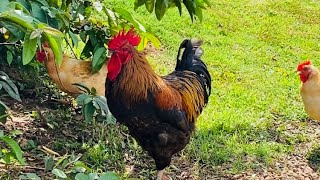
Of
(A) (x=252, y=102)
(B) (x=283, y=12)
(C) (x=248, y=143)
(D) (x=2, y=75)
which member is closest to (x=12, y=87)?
(D) (x=2, y=75)

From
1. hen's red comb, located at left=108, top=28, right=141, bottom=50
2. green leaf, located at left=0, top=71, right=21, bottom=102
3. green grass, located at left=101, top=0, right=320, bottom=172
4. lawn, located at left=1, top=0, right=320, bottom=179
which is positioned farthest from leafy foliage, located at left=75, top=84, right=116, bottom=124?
green grass, located at left=101, top=0, right=320, bottom=172

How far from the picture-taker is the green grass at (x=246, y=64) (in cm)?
455

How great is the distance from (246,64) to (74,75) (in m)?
3.08

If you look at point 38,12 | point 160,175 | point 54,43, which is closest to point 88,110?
point 160,175

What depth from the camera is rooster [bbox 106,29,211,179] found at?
3.55 meters

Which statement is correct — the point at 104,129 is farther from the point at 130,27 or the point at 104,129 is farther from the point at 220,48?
the point at 220,48

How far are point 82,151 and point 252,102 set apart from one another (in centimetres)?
217

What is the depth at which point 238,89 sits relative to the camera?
5.86m

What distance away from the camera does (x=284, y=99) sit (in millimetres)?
5723

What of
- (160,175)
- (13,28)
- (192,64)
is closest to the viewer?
(13,28)

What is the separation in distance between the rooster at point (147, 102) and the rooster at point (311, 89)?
53.5 inches

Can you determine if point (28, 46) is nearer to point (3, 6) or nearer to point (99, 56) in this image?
point (3, 6)

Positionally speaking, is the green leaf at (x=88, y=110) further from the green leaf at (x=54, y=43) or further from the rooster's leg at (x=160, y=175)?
the green leaf at (x=54, y=43)

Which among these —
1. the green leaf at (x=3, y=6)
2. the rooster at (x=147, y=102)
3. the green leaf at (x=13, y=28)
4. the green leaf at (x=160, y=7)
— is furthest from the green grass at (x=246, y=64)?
the green leaf at (x=3, y=6)
